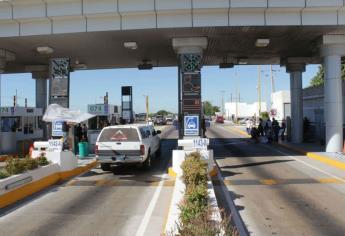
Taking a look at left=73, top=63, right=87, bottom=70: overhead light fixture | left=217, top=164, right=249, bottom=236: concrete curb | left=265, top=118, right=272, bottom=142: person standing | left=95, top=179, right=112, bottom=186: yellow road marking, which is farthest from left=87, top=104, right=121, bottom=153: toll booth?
left=217, top=164, right=249, bottom=236: concrete curb

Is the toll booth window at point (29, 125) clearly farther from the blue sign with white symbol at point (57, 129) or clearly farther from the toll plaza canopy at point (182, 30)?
the blue sign with white symbol at point (57, 129)

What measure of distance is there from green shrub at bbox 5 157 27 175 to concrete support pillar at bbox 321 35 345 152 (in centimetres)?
1461

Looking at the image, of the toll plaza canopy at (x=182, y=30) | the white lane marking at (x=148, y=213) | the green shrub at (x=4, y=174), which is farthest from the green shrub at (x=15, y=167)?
the toll plaza canopy at (x=182, y=30)

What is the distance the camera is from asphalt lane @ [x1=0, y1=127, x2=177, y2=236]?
933 cm

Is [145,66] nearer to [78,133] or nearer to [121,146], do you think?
[78,133]

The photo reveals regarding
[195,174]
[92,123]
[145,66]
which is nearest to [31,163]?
[195,174]

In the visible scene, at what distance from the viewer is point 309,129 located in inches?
1252

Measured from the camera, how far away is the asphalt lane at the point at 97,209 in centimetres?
933

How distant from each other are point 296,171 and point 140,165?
6255 mm

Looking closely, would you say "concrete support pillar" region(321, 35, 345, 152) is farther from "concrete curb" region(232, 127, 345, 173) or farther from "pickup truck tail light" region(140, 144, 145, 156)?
"pickup truck tail light" region(140, 144, 145, 156)

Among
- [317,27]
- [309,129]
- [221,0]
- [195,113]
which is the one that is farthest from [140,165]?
[309,129]

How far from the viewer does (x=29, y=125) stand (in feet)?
110

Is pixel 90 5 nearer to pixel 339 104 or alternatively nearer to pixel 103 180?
pixel 103 180

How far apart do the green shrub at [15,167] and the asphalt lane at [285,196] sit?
624 cm
